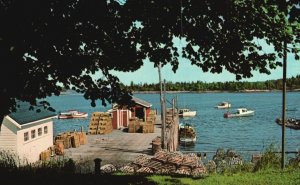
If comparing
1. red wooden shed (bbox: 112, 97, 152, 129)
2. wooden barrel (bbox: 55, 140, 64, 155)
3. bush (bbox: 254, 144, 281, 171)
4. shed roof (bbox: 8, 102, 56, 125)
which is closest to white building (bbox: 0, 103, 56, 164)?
shed roof (bbox: 8, 102, 56, 125)

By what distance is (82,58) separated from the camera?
1149 centimetres

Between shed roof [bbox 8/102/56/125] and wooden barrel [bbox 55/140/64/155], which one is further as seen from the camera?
wooden barrel [bbox 55/140/64/155]

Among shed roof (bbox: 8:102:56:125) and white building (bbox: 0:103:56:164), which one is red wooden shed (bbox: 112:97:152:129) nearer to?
white building (bbox: 0:103:56:164)

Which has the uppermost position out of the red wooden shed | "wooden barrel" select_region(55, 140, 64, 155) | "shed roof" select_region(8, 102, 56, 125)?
"shed roof" select_region(8, 102, 56, 125)

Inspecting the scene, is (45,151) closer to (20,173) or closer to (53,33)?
(20,173)

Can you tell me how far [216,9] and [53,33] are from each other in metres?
4.49

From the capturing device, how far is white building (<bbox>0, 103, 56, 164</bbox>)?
27.2 meters

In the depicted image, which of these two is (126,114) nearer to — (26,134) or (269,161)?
(26,134)

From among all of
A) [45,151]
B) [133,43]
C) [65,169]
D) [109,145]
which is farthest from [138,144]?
[133,43]

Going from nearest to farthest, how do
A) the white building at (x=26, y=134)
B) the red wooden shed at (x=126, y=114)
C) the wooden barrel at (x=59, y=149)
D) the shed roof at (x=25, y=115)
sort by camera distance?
the white building at (x=26, y=134), the shed roof at (x=25, y=115), the wooden barrel at (x=59, y=149), the red wooden shed at (x=126, y=114)

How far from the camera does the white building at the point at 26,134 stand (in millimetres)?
27219

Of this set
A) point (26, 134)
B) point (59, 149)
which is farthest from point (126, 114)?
point (26, 134)

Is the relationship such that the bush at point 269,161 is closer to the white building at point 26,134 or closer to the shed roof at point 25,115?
the white building at point 26,134

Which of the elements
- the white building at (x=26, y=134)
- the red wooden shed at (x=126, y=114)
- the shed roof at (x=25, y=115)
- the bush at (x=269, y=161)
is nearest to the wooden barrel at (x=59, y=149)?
the white building at (x=26, y=134)
